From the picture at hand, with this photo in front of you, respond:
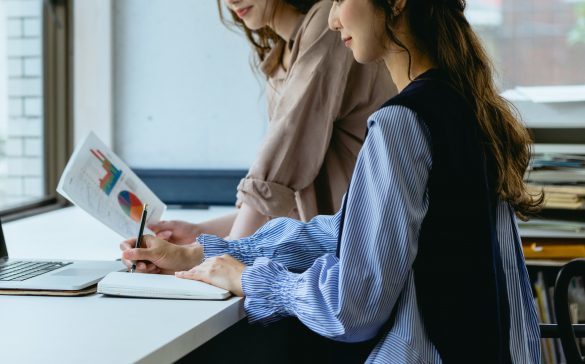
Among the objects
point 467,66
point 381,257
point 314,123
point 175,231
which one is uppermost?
point 467,66

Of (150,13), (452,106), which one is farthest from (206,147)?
(452,106)

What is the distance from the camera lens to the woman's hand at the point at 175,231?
1785 mm

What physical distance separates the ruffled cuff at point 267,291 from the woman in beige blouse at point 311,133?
1.40 feet

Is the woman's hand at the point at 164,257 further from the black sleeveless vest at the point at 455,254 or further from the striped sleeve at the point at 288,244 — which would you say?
the black sleeveless vest at the point at 455,254

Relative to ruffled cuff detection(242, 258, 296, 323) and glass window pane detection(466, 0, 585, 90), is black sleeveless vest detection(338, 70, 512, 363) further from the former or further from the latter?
glass window pane detection(466, 0, 585, 90)

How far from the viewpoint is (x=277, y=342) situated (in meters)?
1.76

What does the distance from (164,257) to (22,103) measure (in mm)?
1589

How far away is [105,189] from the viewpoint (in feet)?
5.49

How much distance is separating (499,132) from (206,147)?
5.57ft

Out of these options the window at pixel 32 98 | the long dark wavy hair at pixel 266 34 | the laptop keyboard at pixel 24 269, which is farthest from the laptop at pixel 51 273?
the window at pixel 32 98

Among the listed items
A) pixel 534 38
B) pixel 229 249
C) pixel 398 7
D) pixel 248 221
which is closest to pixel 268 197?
pixel 248 221

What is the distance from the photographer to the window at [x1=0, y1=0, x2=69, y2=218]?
2.81 m

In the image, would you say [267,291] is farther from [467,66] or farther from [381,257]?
[467,66]

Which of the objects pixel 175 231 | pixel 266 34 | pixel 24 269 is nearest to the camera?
pixel 24 269
